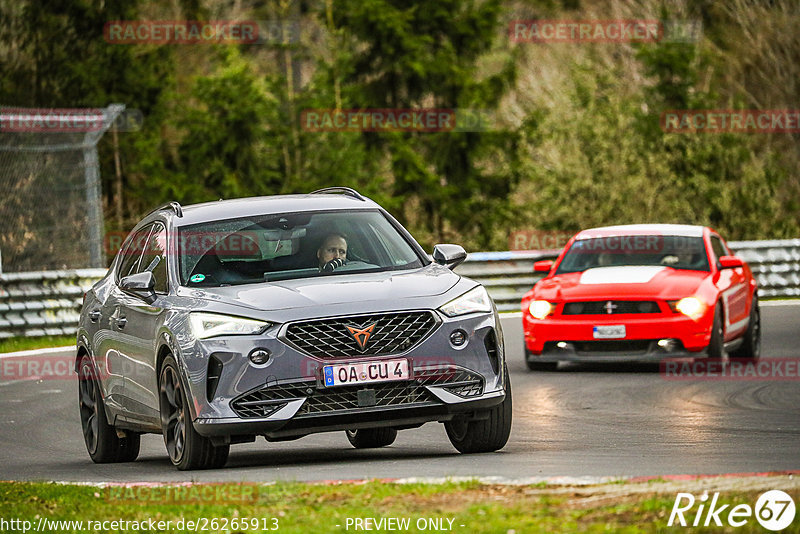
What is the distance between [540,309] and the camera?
16.7 m

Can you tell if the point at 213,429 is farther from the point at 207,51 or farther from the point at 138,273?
the point at 207,51

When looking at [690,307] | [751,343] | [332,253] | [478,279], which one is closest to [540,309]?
[690,307]

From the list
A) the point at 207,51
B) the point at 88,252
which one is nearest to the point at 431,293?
the point at 88,252

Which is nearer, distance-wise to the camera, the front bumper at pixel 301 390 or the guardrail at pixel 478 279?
the front bumper at pixel 301 390

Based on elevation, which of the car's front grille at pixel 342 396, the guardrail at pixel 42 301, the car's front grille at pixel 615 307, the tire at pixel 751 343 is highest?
the car's front grille at pixel 342 396

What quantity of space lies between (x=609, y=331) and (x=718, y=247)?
2.44 meters

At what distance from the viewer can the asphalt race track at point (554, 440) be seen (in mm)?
9289

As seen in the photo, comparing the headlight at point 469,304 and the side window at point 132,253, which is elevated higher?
the headlight at point 469,304

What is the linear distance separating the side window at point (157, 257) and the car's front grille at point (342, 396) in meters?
1.30

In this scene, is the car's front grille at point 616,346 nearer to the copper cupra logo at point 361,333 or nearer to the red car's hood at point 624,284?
the red car's hood at point 624,284

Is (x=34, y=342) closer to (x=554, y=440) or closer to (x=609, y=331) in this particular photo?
(x=609, y=331)

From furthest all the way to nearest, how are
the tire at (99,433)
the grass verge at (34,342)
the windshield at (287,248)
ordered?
1. the grass verge at (34,342)
2. the tire at (99,433)
3. the windshield at (287,248)

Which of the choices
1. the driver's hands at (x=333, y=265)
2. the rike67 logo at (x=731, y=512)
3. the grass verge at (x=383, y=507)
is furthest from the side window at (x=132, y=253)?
the rike67 logo at (x=731, y=512)

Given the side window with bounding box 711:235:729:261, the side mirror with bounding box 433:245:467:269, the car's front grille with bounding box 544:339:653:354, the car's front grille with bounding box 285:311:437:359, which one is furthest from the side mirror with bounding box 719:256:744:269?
the car's front grille with bounding box 285:311:437:359
